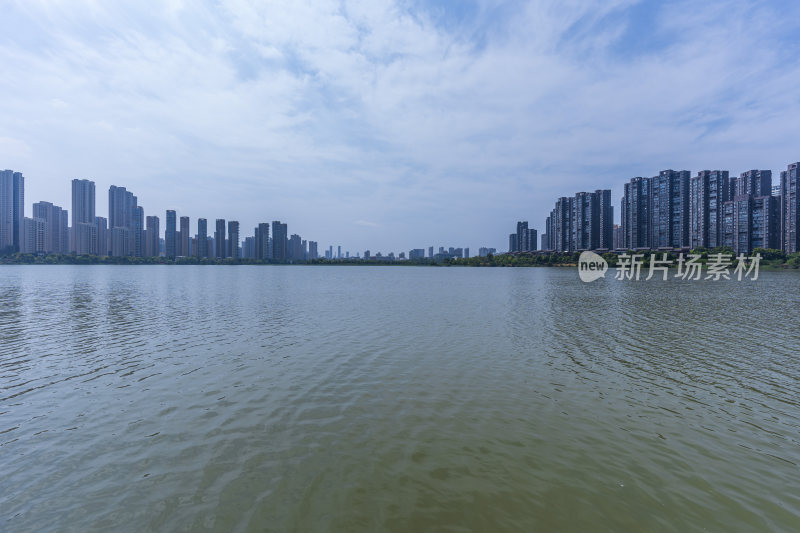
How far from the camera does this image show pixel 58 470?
1016 centimetres

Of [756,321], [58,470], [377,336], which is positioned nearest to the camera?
[58,470]

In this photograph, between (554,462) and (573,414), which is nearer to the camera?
(554,462)

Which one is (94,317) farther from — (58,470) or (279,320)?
(58,470)

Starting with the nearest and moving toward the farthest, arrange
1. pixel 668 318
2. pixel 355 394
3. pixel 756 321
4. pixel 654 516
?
1. pixel 654 516
2. pixel 355 394
3. pixel 756 321
4. pixel 668 318

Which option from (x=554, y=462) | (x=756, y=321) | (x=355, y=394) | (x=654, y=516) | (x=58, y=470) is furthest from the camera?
(x=756, y=321)

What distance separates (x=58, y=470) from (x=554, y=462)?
47.7 feet

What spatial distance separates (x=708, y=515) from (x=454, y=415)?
7.74 m

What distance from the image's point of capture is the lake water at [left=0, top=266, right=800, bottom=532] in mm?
8641

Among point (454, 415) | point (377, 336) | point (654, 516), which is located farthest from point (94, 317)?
point (654, 516)

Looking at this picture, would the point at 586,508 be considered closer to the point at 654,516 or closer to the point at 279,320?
the point at 654,516

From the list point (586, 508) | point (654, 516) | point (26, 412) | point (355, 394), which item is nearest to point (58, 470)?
point (26, 412)

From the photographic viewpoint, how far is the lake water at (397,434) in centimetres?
864

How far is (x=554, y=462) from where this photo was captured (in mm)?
10859

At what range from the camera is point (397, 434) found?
1263cm
